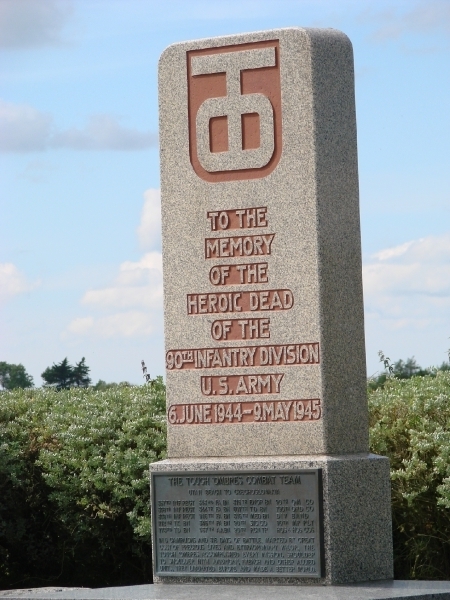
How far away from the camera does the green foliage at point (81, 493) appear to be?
31.1ft

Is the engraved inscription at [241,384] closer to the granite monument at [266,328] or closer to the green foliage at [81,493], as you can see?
the granite monument at [266,328]

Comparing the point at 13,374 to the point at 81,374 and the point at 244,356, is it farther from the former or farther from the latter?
the point at 244,356

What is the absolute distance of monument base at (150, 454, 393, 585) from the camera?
6832 millimetres

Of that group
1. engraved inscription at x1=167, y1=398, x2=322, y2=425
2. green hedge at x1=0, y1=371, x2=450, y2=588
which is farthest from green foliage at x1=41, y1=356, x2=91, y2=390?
engraved inscription at x1=167, y1=398, x2=322, y2=425

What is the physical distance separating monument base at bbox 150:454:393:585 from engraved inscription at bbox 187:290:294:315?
989mm

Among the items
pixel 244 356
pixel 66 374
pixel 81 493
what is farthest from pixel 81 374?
pixel 244 356

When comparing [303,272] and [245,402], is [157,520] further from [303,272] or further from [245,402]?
[303,272]

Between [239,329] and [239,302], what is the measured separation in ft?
0.59

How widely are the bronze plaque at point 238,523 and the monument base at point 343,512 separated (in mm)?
36

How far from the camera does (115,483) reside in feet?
30.7

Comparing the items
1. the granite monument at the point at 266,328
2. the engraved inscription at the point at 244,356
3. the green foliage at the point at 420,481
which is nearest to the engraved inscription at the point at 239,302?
the granite monument at the point at 266,328

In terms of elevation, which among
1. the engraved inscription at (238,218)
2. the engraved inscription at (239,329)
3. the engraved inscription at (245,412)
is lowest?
the engraved inscription at (245,412)

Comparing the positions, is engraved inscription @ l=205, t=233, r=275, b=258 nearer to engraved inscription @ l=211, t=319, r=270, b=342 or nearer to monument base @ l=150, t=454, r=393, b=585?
engraved inscription @ l=211, t=319, r=270, b=342

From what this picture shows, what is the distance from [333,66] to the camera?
7230mm
